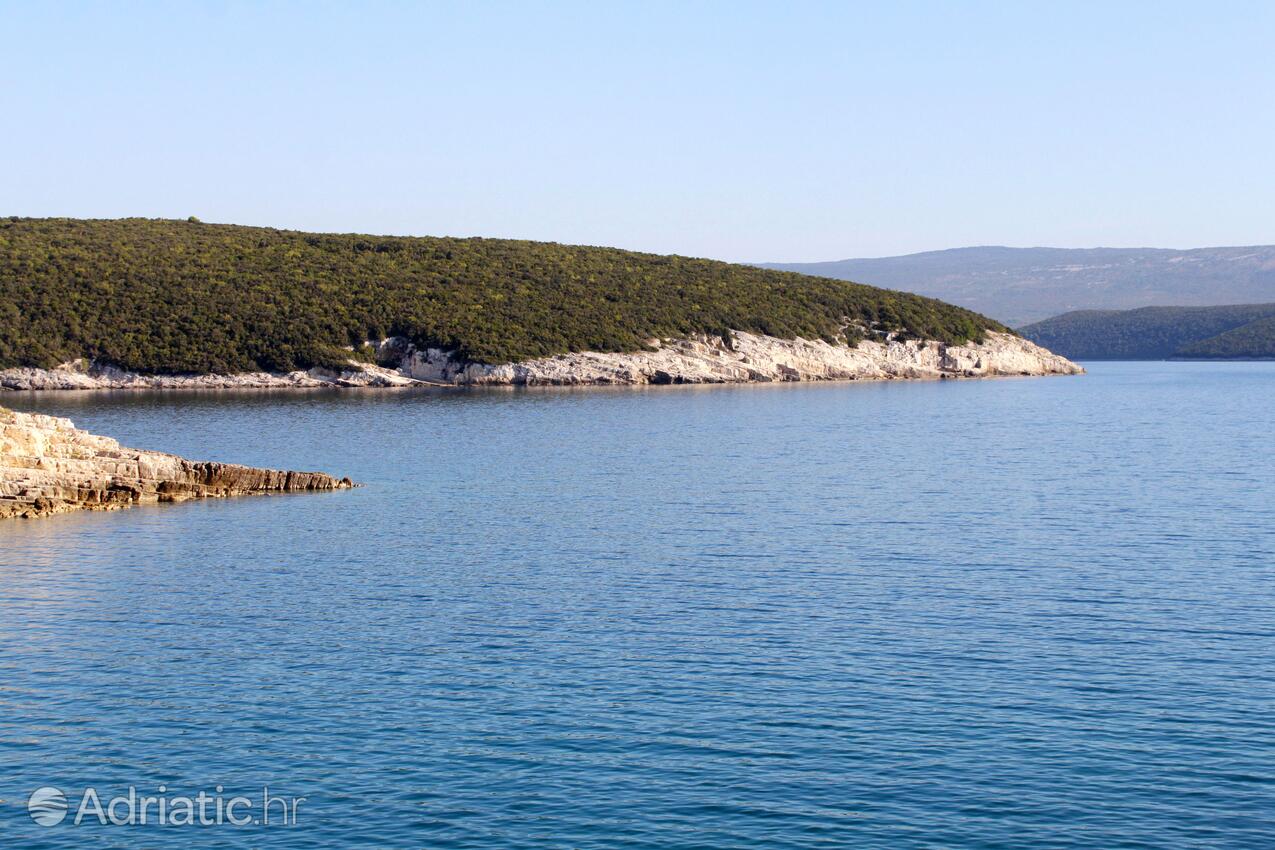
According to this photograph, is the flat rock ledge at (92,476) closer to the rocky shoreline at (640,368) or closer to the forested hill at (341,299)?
the rocky shoreline at (640,368)

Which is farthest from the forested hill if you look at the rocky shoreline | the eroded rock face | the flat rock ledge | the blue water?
the blue water

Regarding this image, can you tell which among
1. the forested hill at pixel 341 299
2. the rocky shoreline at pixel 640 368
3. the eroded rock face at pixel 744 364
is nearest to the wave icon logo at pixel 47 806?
the rocky shoreline at pixel 640 368

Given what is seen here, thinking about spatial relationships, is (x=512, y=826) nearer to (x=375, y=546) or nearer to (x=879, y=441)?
(x=375, y=546)

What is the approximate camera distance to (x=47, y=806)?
16.7 m

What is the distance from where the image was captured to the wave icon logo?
1630cm

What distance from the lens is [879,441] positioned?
67938mm

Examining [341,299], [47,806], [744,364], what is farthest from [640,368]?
[47,806]

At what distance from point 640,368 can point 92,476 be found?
299ft

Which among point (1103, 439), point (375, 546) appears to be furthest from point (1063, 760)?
point (1103, 439)

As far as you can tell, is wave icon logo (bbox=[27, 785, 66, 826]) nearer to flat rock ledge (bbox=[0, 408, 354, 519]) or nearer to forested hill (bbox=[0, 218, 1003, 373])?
flat rock ledge (bbox=[0, 408, 354, 519])

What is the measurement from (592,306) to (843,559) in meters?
112

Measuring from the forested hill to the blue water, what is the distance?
7912 cm

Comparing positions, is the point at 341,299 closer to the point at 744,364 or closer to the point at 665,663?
the point at 744,364

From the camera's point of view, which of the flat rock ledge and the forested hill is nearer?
the flat rock ledge
